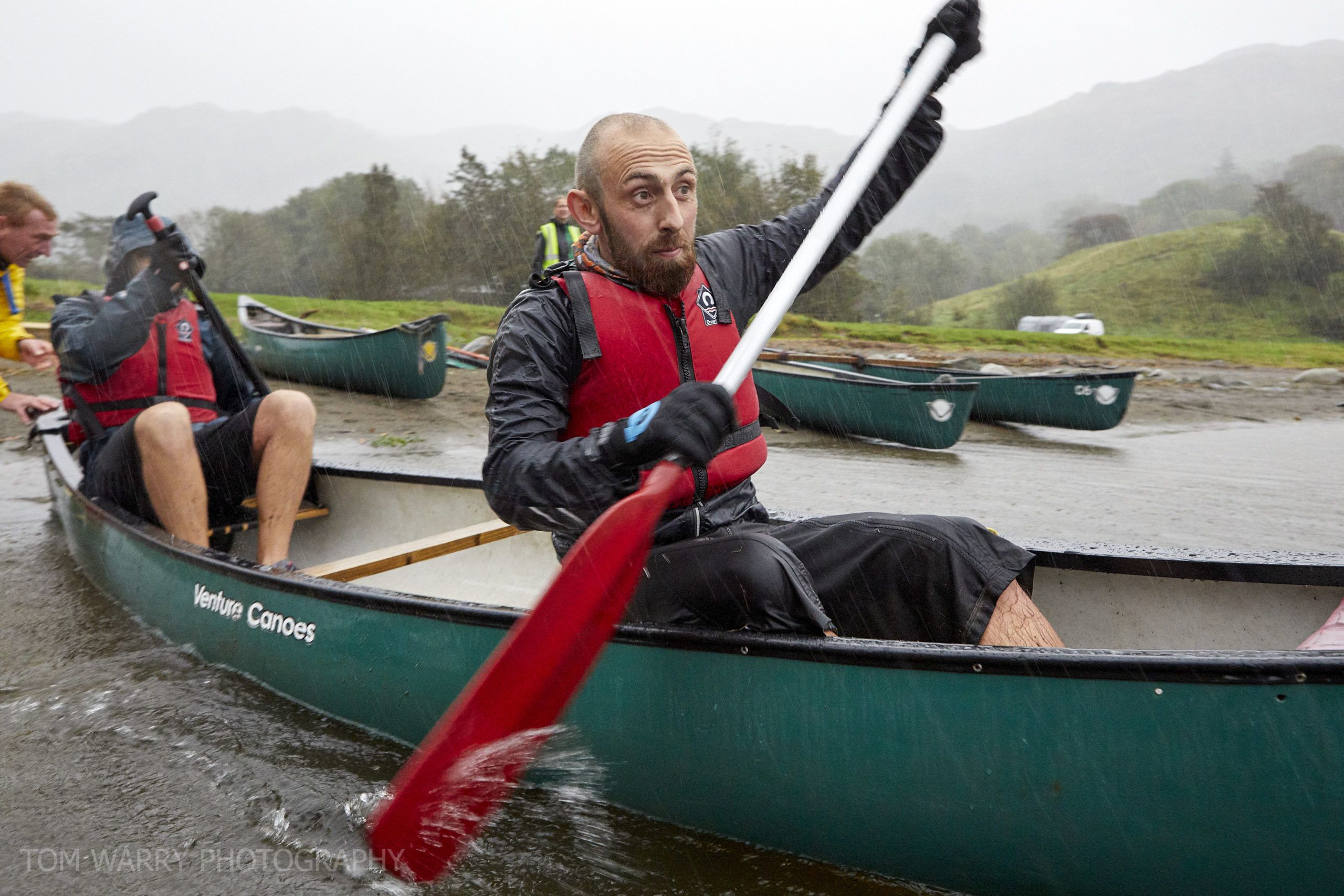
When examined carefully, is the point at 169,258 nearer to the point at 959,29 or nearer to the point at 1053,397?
the point at 959,29

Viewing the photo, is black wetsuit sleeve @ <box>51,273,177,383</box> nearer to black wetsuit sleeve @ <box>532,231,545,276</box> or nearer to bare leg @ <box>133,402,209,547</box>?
bare leg @ <box>133,402,209,547</box>

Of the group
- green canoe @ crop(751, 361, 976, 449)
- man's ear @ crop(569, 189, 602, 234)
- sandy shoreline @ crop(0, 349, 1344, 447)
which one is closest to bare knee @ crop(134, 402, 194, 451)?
man's ear @ crop(569, 189, 602, 234)

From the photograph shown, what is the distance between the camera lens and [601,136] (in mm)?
2004

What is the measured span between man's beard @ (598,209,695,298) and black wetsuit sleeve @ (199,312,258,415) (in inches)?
99.4

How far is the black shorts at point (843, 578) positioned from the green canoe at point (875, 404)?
488 cm

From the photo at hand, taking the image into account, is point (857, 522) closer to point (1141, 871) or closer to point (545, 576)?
point (1141, 871)

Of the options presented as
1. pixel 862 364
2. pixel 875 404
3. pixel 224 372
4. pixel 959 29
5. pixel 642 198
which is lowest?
pixel 875 404

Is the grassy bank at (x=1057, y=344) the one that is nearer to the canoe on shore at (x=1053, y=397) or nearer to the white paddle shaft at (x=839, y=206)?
the canoe on shore at (x=1053, y=397)

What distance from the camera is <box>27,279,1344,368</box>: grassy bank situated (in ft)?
62.3

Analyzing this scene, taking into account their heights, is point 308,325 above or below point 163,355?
below

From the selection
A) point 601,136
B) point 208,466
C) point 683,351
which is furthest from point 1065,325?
point 601,136

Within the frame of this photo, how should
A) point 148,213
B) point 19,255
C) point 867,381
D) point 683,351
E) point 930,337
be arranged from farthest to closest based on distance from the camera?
1. point 930,337
2. point 867,381
3. point 19,255
4. point 148,213
5. point 683,351

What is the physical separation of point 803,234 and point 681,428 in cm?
105

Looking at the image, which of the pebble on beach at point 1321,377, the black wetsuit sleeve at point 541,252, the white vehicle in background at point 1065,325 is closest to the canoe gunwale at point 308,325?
the black wetsuit sleeve at point 541,252
